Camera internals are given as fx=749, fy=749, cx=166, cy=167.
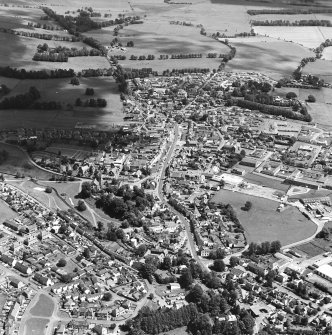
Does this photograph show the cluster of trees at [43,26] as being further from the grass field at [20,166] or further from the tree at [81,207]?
the tree at [81,207]

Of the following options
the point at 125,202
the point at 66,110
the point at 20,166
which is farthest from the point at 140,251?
the point at 66,110

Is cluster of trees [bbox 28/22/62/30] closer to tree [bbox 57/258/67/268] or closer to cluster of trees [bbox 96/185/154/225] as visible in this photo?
cluster of trees [bbox 96/185/154/225]

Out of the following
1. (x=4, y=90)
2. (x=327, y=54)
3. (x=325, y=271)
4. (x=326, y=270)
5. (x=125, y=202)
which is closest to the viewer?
(x=325, y=271)

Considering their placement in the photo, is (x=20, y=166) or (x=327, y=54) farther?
(x=327, y=54)

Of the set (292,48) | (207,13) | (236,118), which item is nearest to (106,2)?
(207,13)

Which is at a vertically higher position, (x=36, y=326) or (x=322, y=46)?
(x=36, y=326)

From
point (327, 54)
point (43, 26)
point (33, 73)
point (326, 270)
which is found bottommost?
point (43, 26)

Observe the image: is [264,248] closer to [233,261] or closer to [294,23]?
[233,261]

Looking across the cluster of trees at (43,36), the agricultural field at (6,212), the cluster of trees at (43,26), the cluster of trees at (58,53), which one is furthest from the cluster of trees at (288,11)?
the agricultural field at (6,212)
